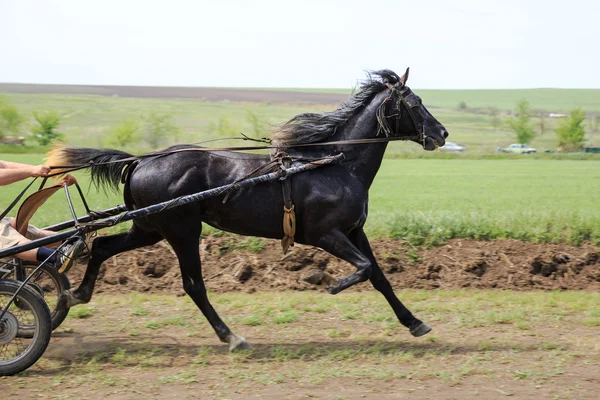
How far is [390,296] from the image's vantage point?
22.3 ft

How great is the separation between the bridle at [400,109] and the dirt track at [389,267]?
8.53ft

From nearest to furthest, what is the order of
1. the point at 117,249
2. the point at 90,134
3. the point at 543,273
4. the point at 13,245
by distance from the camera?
1. the point at 13,245
2. the point at 117,249
3. the point at 543,273
4. the point at 90,134

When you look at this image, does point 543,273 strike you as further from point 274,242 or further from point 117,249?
point 117,249

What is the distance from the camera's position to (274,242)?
32.6 ft

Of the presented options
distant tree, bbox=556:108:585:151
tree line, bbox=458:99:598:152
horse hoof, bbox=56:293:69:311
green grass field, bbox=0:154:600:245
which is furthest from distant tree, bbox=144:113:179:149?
horse hoof, bbox=56:293:69:311

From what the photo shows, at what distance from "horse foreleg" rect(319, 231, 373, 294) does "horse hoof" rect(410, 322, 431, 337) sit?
0.78 meters

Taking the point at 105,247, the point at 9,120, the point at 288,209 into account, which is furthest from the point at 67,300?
the point at 9,120

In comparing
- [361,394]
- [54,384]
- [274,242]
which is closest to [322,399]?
[361,394]

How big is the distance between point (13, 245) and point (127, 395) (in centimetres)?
182

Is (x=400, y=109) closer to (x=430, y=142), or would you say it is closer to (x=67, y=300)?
(x=430, y=142)

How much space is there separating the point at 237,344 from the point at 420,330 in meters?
1.69

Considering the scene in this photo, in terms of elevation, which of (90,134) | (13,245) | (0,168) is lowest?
(90,134)

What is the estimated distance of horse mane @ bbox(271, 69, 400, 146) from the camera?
22.2 ft

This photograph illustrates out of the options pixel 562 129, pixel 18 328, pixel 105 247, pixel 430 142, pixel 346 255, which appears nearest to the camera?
pixel 18 328
